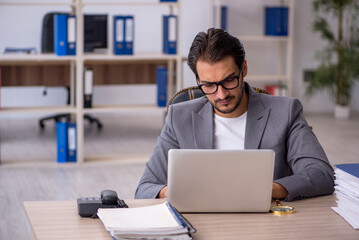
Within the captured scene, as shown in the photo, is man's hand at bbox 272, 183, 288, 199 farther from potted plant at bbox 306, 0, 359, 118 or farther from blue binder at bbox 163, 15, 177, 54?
potted plant at bbox 306, 0, 359, 118

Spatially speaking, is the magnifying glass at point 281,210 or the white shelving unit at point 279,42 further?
the white shelving unit at point 279,42

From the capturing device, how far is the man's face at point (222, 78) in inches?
76.7

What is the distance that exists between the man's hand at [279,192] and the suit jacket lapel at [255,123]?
0.29m

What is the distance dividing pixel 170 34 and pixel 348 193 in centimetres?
343

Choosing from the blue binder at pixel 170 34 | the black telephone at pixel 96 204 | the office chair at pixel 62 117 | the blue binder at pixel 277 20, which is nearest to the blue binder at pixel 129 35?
the blue binder at pixel 170 34

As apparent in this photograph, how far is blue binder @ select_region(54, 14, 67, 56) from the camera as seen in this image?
4.59 metres

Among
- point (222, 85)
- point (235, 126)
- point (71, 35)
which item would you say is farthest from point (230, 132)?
point (71, 35)

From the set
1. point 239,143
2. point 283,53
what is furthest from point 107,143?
point 239,143

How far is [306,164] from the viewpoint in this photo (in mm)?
1980

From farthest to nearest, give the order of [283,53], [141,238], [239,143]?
1. [283,53]
2. [239,143]
3. [141,238]

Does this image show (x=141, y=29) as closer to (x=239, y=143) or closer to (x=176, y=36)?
(x=176, y=36)

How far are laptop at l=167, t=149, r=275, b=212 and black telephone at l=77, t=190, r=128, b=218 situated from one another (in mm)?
159

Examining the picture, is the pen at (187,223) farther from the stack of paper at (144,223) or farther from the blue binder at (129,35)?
the blue binder at (129,35)

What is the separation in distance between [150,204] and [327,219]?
0.51 metres
